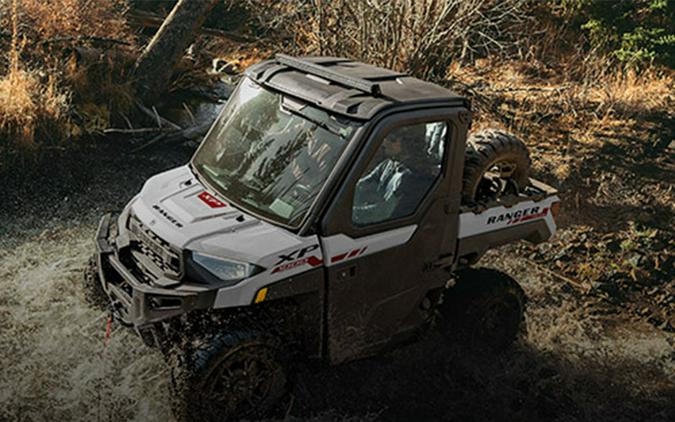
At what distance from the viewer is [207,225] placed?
169 inches

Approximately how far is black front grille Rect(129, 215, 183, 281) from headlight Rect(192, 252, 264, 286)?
133 millimetres

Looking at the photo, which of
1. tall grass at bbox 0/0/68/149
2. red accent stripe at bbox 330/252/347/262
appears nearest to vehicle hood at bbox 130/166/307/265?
red accent stripe at bbox 330/252/347/262

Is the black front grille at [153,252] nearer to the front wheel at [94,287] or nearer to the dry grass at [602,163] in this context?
the front wheel at [94,287]

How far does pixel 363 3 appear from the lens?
9.15m

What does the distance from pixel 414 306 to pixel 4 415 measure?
2.87 m

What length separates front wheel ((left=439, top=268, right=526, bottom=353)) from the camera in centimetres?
542

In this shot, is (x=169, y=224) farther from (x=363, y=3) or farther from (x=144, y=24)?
(x=144, y=24)

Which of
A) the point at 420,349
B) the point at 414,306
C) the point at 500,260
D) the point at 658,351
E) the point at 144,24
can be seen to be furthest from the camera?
the point at 144,24

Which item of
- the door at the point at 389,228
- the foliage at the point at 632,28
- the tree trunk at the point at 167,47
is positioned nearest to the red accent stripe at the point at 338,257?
the door at the point at 389,228

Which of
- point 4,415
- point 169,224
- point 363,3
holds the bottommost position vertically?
point 4,415

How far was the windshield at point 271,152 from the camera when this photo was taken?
14.3 feet

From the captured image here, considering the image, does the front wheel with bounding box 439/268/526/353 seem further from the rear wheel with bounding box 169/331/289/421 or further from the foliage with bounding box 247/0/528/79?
the foliage with bounding box 247/0/528/79

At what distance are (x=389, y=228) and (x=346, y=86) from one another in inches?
39.0

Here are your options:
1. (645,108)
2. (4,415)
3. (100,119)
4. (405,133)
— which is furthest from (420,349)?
(645,108)
